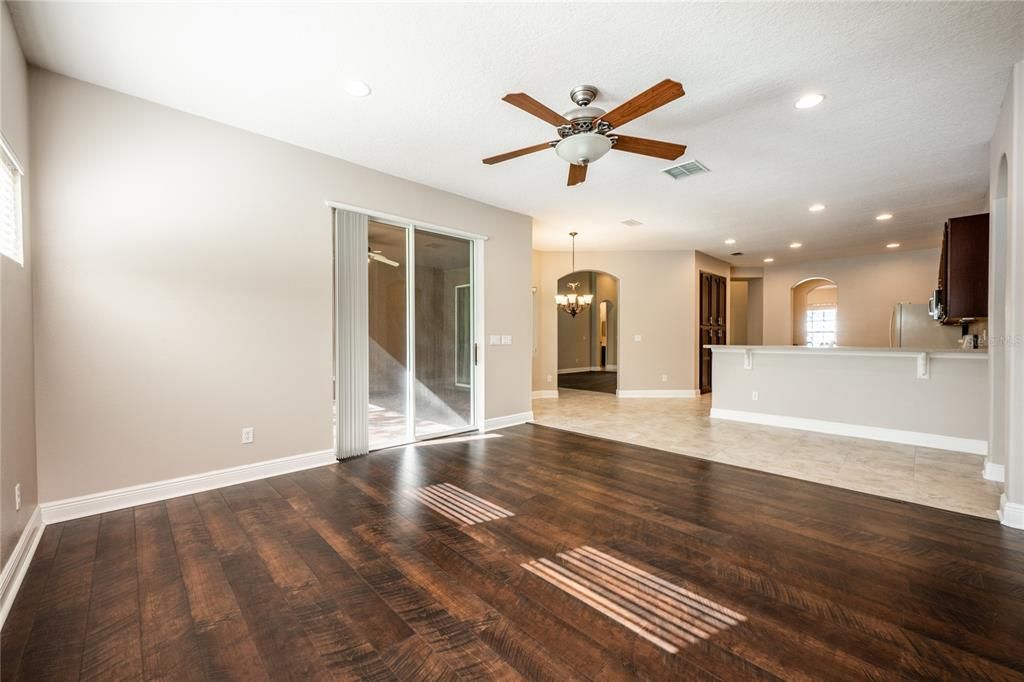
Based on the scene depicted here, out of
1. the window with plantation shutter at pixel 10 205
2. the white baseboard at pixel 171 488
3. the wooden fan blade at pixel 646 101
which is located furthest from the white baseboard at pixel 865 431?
the window with plantation shutter at pixel 10 205

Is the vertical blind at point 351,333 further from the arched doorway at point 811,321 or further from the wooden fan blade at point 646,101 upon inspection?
the arched doorway at point 811,321

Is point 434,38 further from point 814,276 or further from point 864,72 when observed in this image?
point 814,276

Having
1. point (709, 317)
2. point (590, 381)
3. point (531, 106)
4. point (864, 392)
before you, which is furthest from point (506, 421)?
point (590, 381)

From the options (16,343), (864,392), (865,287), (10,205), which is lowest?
(864,392)

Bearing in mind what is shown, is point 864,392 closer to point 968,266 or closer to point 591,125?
point 968,266

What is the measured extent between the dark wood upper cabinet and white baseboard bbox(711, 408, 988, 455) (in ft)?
4.79

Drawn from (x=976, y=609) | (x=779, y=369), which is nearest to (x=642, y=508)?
(x=976, y=609)

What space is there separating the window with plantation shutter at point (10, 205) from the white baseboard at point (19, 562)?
59.4 inches

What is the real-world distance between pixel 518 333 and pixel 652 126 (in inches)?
122

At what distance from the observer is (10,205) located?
2.41 meters

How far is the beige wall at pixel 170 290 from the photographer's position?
2.79m

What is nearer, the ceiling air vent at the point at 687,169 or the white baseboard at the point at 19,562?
the white baseboard at the point at 19,562

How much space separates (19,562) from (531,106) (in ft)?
11.9

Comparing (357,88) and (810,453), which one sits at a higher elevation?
(357,88)
